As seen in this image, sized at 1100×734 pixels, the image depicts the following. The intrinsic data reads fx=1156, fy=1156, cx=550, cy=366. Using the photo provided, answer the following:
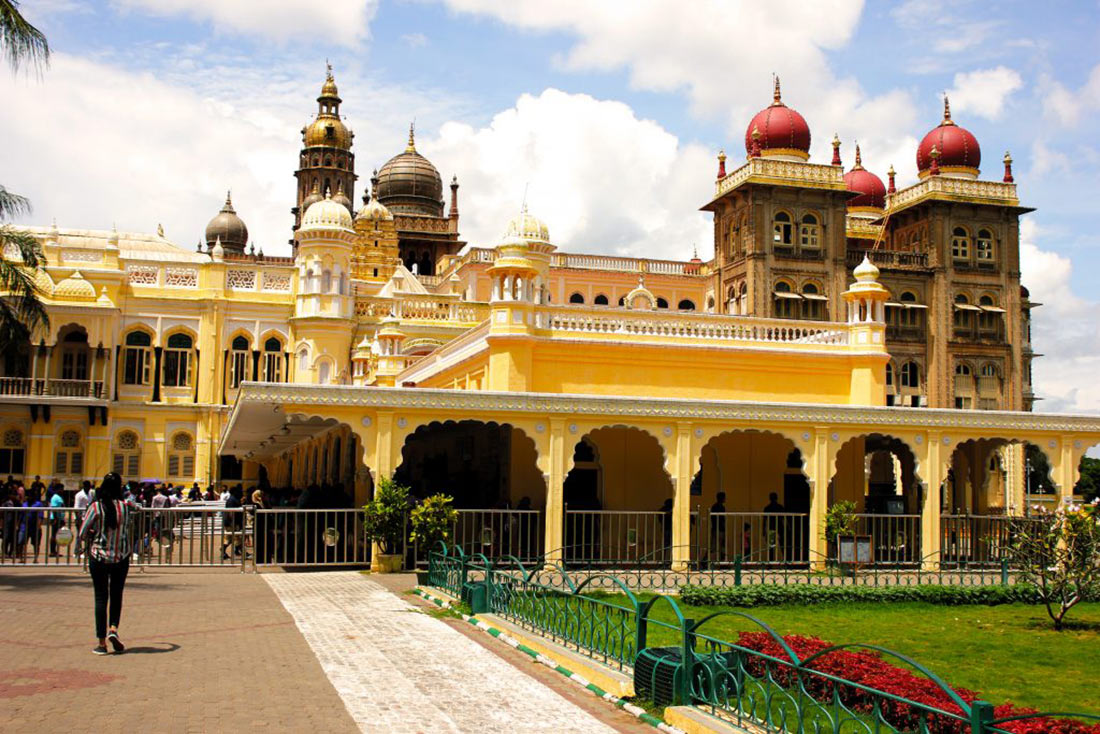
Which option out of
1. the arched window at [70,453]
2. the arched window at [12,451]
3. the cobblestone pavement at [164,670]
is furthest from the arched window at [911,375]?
the cobblestone pavement at [164,670]

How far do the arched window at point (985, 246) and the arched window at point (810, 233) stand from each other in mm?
10345

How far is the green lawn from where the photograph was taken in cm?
1102

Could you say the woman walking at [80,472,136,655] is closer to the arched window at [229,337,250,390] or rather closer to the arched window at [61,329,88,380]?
the arched window at [229,337,250,390]

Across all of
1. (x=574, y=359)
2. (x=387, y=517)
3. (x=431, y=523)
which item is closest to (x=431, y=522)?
(x=431, y=523)

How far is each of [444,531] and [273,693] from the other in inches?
406

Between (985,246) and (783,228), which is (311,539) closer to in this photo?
(783,228)

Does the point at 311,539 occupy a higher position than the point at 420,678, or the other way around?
the point at 311,539

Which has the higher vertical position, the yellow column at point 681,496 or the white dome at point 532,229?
the white dome at point 532,229

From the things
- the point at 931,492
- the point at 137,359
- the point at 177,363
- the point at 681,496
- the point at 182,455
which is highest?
the point at 137,359

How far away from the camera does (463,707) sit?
30.2 ft

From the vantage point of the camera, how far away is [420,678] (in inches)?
406

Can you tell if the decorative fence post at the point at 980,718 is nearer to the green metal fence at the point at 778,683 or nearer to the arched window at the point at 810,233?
the green metal fence at the point at 778,683

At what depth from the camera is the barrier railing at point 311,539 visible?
64.2ft

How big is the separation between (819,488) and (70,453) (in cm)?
3694
